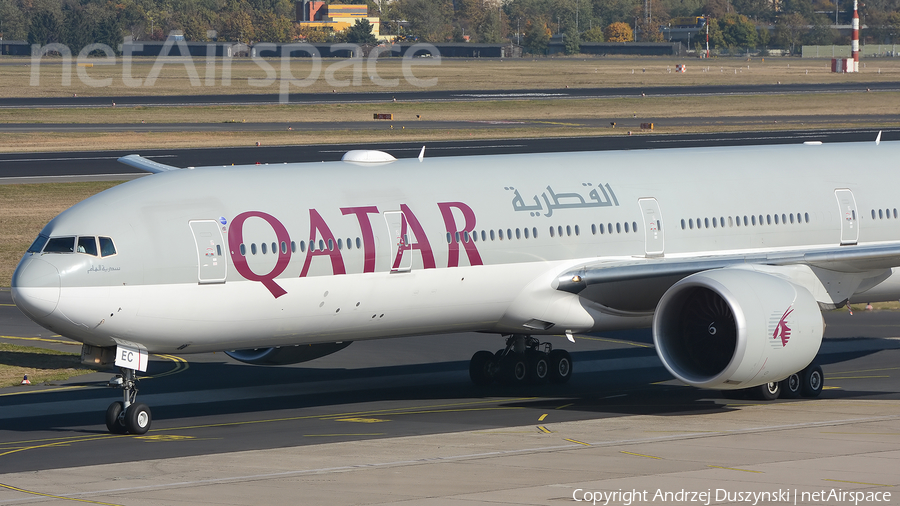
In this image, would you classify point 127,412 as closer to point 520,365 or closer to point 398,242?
point 398,242

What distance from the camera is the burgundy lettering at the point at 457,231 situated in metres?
26.1

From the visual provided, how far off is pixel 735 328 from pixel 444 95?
106357 millimetres

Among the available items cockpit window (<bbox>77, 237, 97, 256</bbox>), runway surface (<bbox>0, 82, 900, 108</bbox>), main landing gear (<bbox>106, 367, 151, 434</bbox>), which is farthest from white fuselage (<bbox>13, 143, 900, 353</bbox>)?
runway surface (<bbox>0, 82, 900, 108</bbox>)

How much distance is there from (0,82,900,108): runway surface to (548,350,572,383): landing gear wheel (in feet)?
297

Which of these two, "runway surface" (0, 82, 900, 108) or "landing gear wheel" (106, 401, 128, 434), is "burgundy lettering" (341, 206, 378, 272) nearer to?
"landing gear wheel" (106, 401, 128, 434)

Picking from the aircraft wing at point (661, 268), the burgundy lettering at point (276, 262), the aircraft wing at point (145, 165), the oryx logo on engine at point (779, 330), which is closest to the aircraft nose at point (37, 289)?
the burgundy lettering at point (276, 262)

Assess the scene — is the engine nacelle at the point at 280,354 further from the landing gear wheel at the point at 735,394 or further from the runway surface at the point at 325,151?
the runway surface at the point at 325,151

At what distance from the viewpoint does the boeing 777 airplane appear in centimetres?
2347

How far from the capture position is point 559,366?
3053 centimetres

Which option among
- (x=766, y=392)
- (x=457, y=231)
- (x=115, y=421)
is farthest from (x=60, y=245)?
(x=766, y=392)

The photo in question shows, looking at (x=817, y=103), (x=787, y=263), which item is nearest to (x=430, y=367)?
(x=787, y=263)

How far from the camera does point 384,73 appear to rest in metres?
173

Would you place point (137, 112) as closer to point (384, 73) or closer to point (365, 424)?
point (384, 73)

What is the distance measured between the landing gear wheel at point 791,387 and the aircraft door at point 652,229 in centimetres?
393
